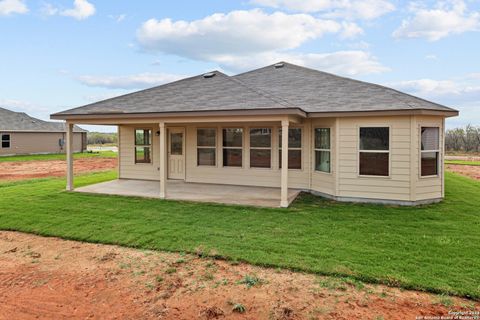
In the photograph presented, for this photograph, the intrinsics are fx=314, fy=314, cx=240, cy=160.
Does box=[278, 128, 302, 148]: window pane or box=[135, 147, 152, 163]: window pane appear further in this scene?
box=[135, 147, 152, 163]: window pane

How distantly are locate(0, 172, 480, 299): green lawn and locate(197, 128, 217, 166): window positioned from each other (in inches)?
125

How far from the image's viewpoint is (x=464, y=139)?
32719 mm

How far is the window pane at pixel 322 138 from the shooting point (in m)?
9.18

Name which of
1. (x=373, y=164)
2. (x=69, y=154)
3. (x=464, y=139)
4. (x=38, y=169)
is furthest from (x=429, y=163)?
(x=464, y=139)

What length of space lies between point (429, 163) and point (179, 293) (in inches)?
297

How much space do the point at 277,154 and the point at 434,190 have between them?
4.55 m

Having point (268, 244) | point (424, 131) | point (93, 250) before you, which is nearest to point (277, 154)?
point (424, 131)

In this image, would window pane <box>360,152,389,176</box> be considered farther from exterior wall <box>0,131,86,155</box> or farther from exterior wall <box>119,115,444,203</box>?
exterior wall <box>0,131,86,155</box>

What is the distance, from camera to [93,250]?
17.2 ft

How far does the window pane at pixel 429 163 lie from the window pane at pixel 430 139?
0.17m


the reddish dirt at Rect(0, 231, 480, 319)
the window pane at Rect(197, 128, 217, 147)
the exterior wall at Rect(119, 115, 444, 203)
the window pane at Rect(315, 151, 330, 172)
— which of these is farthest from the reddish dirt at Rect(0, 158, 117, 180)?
the window pane at Rect(315, 151, 330, 172)

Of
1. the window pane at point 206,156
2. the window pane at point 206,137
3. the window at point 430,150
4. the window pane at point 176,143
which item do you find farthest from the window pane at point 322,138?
the window pane at point 176,143

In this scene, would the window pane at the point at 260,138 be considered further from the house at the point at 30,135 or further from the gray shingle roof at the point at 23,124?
the gray shingle roof at the point at 23,124

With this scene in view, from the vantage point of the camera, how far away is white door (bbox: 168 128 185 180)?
→ 11.8 metres
